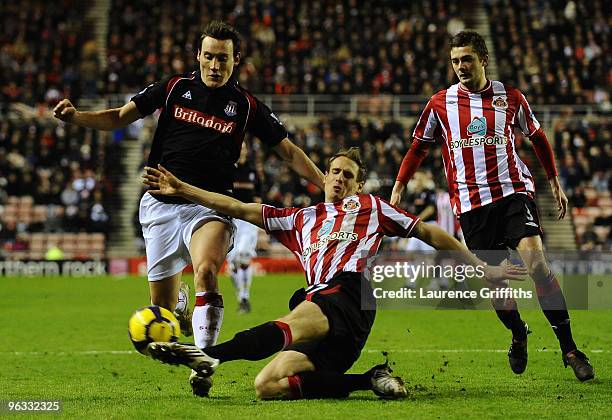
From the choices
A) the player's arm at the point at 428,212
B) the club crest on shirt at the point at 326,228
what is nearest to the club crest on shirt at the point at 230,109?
the club crest on shirt at the point at 326,228

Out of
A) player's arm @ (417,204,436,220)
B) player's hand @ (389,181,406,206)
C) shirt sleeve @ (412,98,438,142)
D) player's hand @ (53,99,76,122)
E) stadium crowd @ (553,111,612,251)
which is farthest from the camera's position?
stadium crowd @ (553,111,612,251)

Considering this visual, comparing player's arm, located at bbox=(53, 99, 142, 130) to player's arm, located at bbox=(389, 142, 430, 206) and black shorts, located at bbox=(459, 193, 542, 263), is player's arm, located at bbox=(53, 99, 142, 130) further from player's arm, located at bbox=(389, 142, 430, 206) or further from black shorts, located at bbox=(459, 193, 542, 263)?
black shorts, located at bbox=(459, 193, 542, 263)

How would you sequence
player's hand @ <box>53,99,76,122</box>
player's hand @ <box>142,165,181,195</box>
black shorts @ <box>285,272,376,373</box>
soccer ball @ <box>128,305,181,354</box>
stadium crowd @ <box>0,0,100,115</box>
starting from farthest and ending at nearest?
stadium crowd @ <box>0,0,100,115</box>
player's hand @ <box>53,99,76,122</box>
player's hand @ <box>142,165,181,195</box>
black shorts @ <box>285,272,376,373</box>
soccer ball @ <box>128,305,181,354</box>

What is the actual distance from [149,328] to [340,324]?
1.26 m

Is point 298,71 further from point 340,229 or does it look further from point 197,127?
point 340,229

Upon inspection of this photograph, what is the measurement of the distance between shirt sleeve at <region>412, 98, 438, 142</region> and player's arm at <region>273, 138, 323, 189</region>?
3.65ft

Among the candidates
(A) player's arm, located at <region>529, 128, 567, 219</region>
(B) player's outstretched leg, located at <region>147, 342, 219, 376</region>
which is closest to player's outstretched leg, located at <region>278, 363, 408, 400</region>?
(B) player's outstretched leg, located at <region>147, 342, 219, 376</region>

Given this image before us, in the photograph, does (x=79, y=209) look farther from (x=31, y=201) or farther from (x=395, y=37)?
(x=395, y=37)

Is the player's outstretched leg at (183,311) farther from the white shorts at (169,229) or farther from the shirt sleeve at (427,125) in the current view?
the shirt sleeve at (427,125)

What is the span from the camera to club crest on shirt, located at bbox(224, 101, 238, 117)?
24.9 feet

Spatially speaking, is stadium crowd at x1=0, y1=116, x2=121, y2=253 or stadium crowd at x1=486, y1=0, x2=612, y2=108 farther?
stadium crowd at x1=486, y1=0, x2=612, y2=108

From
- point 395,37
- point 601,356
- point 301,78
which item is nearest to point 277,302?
point 601,356

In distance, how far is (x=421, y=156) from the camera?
8.59 meters

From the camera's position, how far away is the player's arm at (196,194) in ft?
21.9
